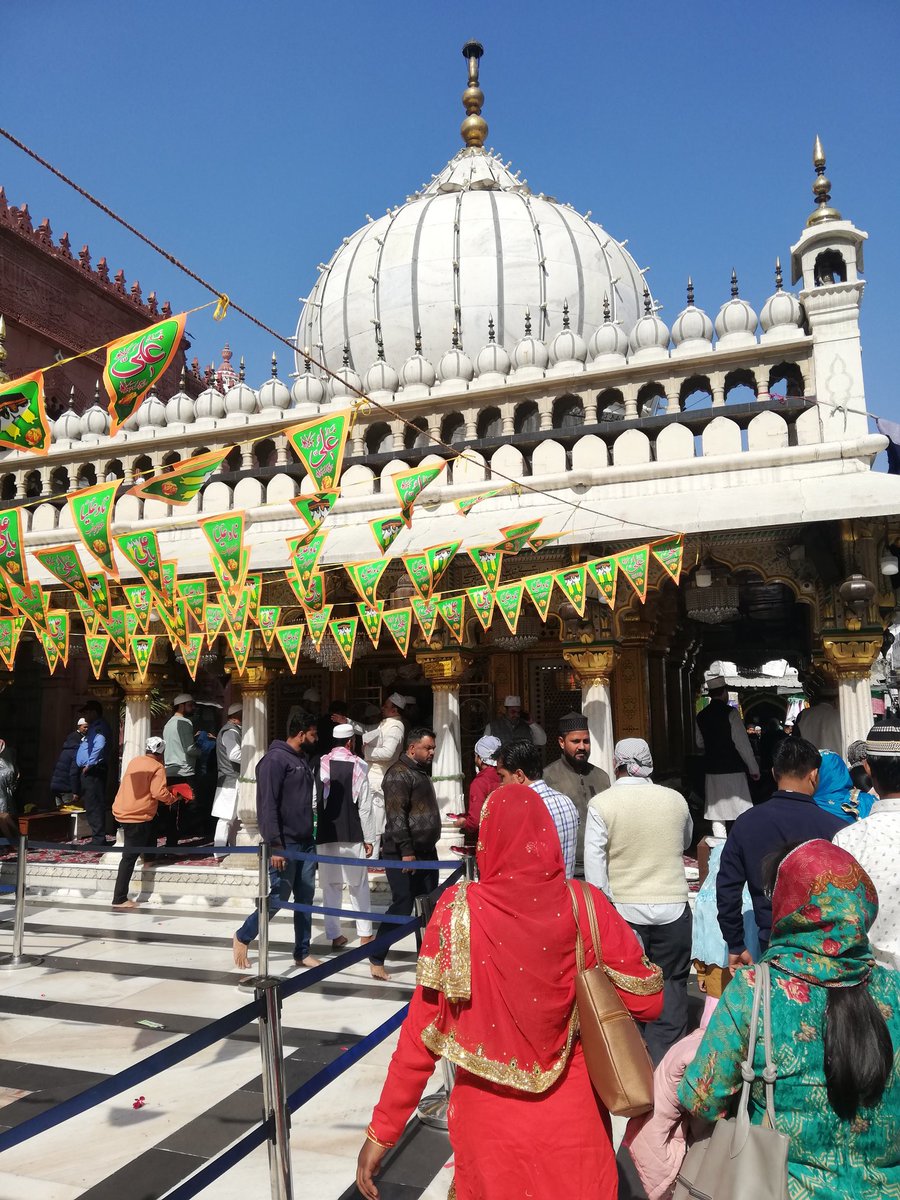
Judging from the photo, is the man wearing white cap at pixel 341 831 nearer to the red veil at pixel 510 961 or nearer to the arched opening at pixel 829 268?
the red veil at pixel 510 961

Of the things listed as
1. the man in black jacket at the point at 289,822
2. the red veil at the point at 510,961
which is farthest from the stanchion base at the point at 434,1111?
the man in black jacket at the point at 289,822

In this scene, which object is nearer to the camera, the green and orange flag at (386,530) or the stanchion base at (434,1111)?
the stanchion base at (434,1111)

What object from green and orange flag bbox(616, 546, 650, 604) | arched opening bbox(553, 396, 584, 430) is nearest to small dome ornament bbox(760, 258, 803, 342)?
arched opening bbox(553, 396, 584, 430)

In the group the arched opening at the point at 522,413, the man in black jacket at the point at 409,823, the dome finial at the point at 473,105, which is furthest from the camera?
the dome finial at the point at 473,105

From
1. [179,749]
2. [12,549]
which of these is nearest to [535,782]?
[12,549]

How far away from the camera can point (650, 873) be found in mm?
3727

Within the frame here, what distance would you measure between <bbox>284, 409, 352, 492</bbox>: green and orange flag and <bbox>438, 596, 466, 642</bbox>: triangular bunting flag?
2009 mm

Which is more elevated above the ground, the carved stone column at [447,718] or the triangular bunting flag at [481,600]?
the triangular bunting flag at [481,600]

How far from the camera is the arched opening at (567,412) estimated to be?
9047 mm

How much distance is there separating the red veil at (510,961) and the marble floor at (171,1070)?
1411 millimetres

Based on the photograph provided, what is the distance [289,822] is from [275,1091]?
3.38 m

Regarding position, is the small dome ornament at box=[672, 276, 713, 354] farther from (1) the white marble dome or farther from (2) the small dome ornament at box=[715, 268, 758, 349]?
(1) the white marble dome

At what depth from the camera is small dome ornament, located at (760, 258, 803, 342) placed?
8203 mm

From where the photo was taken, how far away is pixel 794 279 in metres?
8.69
